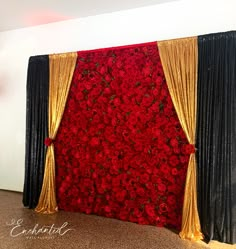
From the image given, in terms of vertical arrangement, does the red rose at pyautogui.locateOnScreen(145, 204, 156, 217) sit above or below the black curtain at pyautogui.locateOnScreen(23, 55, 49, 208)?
below

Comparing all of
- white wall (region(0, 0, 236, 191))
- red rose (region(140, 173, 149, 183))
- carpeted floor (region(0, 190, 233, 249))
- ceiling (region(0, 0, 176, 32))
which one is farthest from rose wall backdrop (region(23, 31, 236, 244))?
ceiling (region(0, 0, 176, 32))

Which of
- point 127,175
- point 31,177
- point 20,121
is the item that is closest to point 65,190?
point 31,177

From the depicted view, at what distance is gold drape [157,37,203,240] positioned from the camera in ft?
8.72

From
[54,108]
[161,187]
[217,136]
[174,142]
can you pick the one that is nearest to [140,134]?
[174,142]

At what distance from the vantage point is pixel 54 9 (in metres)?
3.39

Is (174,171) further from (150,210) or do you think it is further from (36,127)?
(36,127)

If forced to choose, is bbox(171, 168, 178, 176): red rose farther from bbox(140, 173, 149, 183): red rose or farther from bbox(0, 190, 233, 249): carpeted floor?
bbox(0, 190, 233, 249): carpeted floor

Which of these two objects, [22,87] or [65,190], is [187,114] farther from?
[22,87]

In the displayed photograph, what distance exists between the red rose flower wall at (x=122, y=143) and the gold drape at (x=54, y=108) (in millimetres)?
82

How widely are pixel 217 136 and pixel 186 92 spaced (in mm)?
603

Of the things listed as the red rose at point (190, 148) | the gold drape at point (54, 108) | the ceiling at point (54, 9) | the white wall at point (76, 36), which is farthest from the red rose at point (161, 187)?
the ceiling at point (54, 9)

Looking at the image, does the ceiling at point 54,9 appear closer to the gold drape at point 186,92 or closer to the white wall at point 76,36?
the white wall at point 76,36

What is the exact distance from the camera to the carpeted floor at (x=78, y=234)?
8.00 feet

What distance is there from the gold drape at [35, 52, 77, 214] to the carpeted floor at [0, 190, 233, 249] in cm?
21
